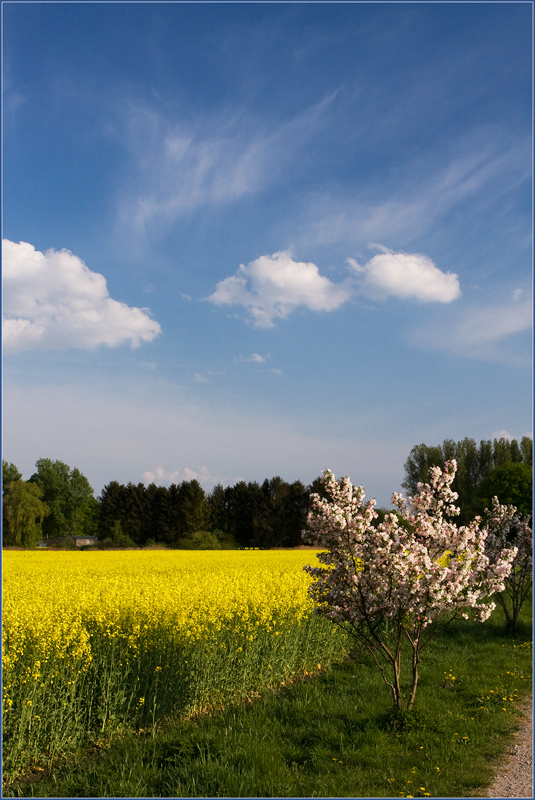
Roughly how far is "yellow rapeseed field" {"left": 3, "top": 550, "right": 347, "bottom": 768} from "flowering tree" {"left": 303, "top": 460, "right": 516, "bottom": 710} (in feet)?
7.65

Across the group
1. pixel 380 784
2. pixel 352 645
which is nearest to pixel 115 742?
pixel 380 784

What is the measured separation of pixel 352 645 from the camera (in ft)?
40.1

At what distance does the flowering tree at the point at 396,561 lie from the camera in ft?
22.8

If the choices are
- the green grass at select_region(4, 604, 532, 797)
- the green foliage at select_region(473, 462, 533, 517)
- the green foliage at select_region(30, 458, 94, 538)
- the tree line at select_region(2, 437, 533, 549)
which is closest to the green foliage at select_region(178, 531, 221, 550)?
the tree line at select_region(2, 437, 533, 549)

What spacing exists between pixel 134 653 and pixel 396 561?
4371mm

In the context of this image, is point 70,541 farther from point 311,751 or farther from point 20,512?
point 311,751

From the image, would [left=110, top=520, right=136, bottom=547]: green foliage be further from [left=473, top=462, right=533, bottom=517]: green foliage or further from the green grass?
the green grass

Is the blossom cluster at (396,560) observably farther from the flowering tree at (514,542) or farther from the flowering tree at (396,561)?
the flowering tree at (514,542)

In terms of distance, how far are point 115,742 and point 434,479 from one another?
213 inches

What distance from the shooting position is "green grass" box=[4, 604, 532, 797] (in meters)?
5.66

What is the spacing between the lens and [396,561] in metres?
6.81

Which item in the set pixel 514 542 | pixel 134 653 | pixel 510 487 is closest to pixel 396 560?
pixel 134 653

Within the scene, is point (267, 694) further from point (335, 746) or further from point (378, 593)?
point (378, 593)

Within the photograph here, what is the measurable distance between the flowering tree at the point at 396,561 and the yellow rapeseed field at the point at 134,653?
233cm
